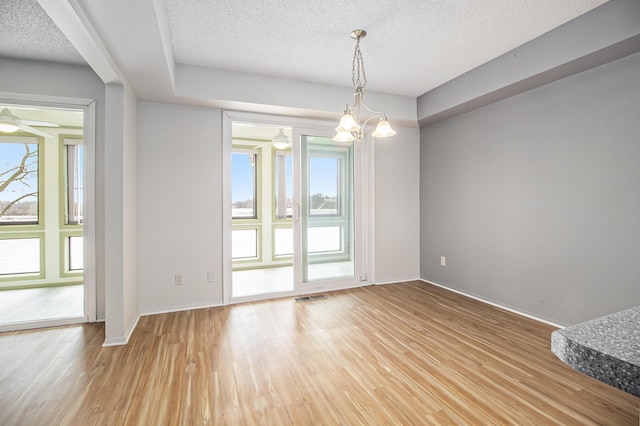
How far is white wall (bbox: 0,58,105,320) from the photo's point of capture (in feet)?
9.51

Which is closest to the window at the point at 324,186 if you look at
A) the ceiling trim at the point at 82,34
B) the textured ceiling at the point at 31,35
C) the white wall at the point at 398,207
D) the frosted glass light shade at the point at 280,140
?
the white wall at the point at 398,207

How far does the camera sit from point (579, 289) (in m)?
2.81

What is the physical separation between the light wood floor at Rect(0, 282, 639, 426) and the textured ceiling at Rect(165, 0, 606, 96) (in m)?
2.72

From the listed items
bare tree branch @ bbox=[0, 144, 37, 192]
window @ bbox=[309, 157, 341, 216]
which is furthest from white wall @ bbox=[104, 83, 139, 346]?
window @ bbox=[309, 157, 341, 216]

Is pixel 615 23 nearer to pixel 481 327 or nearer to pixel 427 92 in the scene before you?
pixel 427 92

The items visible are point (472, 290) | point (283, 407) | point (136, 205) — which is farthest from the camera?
point (472, 290)

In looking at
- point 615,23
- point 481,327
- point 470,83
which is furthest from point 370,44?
point 481,327

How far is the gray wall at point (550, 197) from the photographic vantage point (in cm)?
252

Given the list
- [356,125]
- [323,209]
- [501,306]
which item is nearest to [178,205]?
[323,209]

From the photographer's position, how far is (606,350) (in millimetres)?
485

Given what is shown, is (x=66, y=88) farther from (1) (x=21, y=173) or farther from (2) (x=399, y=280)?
(2) (x=399, y=280)

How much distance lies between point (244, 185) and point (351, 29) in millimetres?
3951

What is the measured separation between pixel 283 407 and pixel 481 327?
2.13 meters

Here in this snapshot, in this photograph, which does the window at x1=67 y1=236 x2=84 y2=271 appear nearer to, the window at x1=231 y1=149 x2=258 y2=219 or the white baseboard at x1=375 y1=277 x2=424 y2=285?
the window at x1=231 y1=149 x2=258 y2=219
